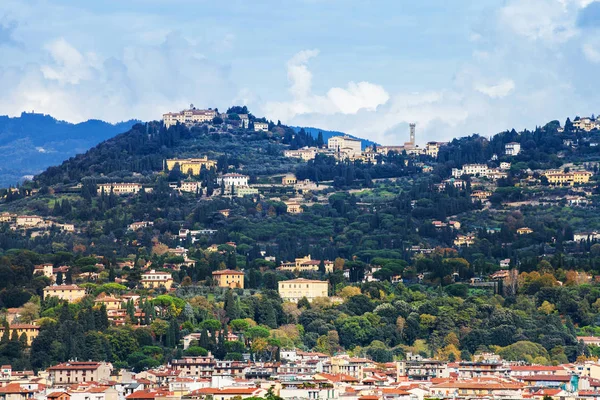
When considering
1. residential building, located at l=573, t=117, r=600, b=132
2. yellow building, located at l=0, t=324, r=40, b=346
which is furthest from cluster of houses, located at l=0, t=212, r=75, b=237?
residential building, located at l=573, t=117, r=600, b=132

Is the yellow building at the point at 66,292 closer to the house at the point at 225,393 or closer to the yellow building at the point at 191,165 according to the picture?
the house at the point at 225,393

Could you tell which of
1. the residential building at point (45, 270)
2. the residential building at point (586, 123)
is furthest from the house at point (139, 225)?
the residential building at point (586, 123)

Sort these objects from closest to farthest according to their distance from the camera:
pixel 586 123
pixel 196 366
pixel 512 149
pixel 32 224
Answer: pixel 196 366, pixel 32 224, pixel 512 149, pixel 586 123

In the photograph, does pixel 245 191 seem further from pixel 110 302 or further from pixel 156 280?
pixel 110 302

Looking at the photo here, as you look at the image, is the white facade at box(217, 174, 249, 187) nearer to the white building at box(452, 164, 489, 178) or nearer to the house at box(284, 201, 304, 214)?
the house at box(284, 201, 304, 214)

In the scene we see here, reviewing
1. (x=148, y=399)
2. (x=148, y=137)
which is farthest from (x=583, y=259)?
(x=148, y=137)

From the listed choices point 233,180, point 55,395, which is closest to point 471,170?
point 233,180
